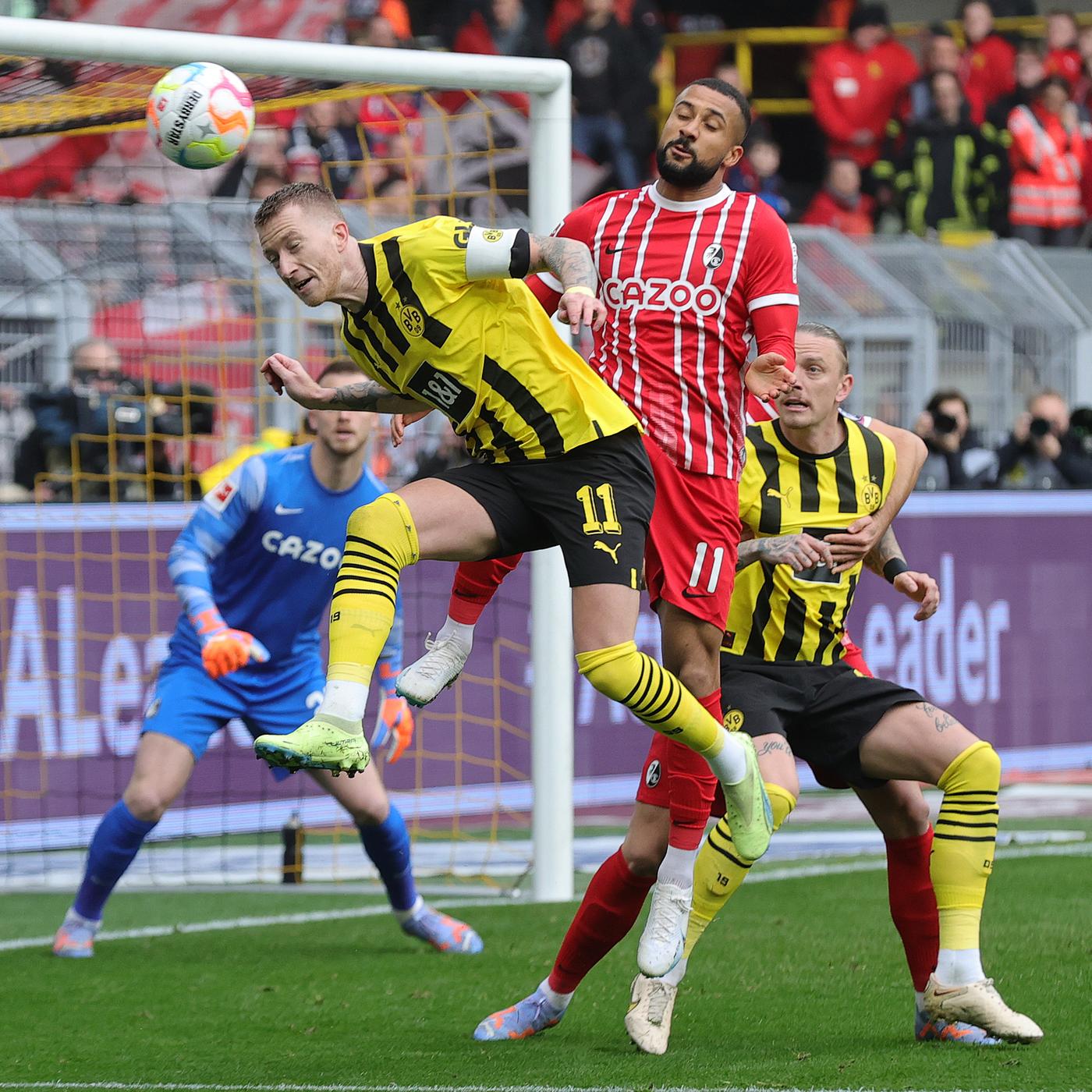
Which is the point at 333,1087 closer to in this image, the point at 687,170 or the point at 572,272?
the point at 572,272

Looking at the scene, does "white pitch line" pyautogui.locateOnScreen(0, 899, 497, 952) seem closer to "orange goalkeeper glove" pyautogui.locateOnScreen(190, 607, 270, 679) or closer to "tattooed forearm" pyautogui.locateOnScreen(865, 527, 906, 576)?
"orange goalkeeper glove" pyautogui.locateOnScreen(190, 607, 270, 679)

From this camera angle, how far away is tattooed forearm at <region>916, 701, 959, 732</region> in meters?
4.68

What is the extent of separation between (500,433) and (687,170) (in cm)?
91

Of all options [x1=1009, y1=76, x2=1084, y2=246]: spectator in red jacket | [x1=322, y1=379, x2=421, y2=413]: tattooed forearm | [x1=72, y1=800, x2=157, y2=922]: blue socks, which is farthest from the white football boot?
[x1=1009, y1=76, x2=1084, y2=246]: spectator in red jacket

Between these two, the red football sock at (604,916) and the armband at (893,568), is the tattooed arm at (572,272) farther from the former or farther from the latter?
the red football sock at (604,916)

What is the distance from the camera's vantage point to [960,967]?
4.55 m

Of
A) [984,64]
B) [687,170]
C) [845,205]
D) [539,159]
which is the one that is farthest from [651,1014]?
[984,64]

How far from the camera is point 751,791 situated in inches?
181

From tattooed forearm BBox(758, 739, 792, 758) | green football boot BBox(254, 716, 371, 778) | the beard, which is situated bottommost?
tattooed forearm BBox(758, 739, 792, 758)

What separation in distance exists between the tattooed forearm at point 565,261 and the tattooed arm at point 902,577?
4.15 ft

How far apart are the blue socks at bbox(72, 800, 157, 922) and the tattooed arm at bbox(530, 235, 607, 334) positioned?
9.49 ft

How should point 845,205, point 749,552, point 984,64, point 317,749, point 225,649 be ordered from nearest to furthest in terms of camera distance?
point 317,749, point 749,552, point 225,649, point 845,205, point 984,64

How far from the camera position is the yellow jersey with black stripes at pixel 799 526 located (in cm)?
509

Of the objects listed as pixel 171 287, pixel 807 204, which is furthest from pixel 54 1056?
pixel 807 204
